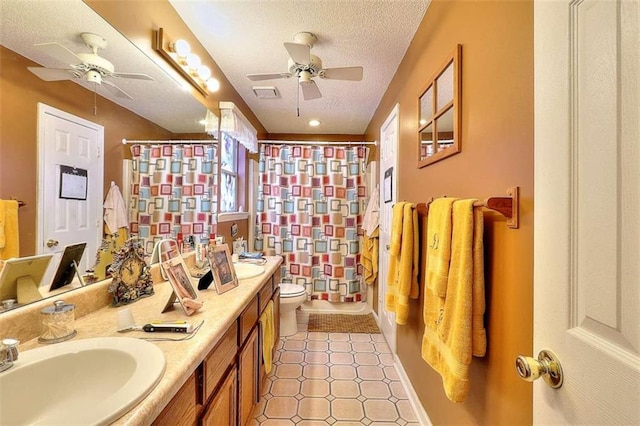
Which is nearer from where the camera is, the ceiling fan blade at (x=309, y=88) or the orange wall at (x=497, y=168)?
the orange wall at (x=497, y=168)

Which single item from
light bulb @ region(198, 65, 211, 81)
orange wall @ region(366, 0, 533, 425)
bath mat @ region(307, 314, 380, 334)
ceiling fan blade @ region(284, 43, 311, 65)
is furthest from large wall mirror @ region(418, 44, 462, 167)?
bath mat @ region(307, 314, 380, 334)

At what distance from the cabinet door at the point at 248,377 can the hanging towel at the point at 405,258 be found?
819mm

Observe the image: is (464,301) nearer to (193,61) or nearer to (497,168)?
(497,168)

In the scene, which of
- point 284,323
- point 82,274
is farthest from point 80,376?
point 284,323

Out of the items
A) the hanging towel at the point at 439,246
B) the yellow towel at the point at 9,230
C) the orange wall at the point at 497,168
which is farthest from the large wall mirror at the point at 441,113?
the yellow towel at the point at 9,230

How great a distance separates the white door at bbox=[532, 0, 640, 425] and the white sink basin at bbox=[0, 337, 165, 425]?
33.9 inches

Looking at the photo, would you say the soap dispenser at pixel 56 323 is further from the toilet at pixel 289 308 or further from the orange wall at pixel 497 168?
the toilet at pixel 289 308

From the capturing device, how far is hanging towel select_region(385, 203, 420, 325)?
5.36 feet

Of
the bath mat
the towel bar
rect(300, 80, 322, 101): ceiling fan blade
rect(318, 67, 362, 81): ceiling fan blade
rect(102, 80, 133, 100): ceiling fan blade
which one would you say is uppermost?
rect(318, 67, 362, 81): ceiling fan blade

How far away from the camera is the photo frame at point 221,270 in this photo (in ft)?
4.70

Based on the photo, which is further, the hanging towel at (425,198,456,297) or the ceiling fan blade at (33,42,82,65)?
the hanging towel at (425,198,456,297)

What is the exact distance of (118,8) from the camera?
1.29m

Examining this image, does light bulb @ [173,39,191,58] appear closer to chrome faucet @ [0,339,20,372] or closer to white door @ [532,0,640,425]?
chrome faucet @ [0,339,20,372]

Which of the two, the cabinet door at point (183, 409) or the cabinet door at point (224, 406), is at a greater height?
the cabinet door at point (183, 409)
